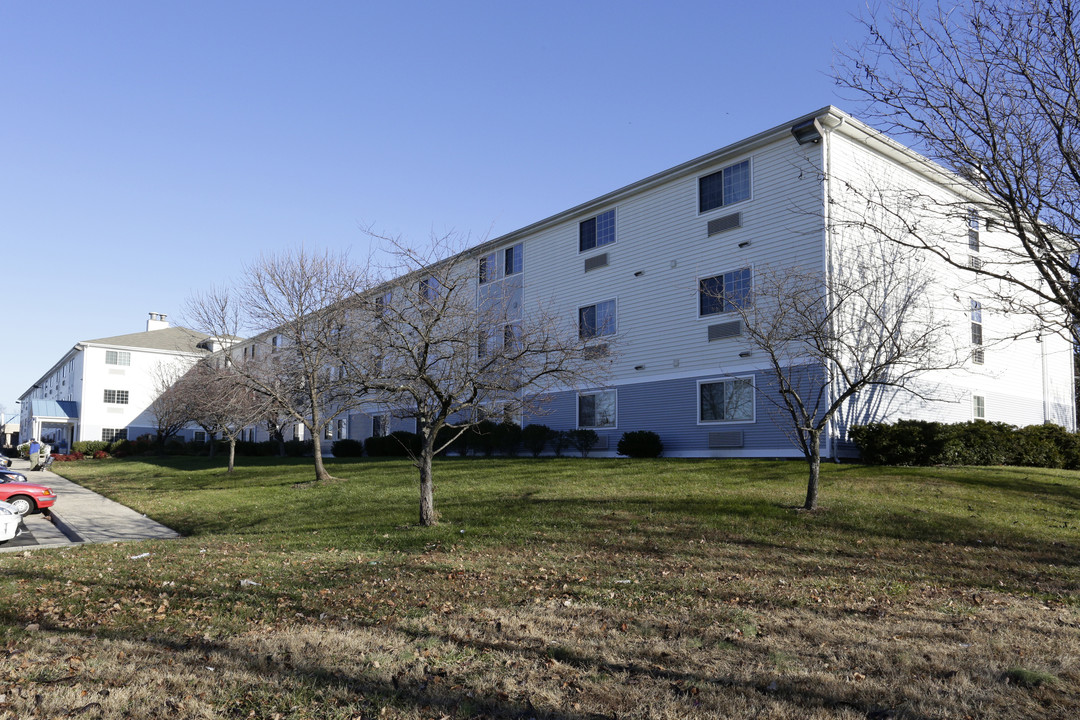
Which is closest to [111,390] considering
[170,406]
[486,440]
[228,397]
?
[170,406]

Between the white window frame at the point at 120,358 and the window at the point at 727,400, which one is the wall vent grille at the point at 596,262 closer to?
the window at the point at 727,400

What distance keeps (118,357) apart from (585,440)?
44.9 m

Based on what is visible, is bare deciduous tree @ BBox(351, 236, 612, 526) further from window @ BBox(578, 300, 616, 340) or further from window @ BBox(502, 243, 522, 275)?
window @ BBox(502, 243, 522, 275)

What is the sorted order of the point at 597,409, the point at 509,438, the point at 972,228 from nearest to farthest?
the point at 972,228 < the point at 597,409 < the point at 509,438

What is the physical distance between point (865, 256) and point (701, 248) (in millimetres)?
4503

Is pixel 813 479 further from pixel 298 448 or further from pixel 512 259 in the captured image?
pixel 298 448

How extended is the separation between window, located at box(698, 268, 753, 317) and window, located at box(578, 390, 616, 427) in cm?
451

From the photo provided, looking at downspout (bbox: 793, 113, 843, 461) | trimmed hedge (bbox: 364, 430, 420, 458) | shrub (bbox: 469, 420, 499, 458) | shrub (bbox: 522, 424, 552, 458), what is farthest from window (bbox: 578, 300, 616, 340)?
trimmed hedge (bbox: 364, 430, 420, 458)

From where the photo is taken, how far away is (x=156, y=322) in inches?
2552

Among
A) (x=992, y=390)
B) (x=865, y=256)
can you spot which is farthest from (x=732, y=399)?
(x=992, y=390)

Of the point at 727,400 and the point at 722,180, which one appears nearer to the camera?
the point at 727,400

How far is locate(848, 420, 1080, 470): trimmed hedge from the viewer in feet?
60.6

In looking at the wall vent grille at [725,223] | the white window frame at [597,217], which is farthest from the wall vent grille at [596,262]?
the wall vent grille at [725,223]

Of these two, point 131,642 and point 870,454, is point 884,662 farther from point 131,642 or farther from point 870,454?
point 870,454
